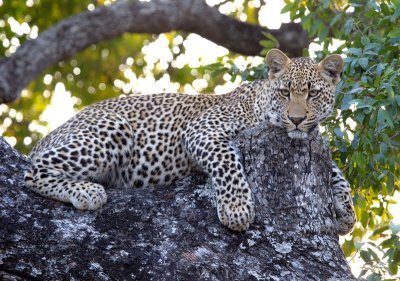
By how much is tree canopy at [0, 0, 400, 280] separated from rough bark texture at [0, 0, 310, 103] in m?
0.01

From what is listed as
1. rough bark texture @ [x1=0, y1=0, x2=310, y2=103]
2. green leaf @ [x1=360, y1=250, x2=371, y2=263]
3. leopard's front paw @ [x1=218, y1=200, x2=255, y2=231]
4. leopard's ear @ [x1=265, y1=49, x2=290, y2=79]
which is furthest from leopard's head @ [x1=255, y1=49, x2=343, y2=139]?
rough bark texture @ [x1=0, y1=0, x2=310, y2=103]

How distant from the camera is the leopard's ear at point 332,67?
8.21 meters

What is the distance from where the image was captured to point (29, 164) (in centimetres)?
770

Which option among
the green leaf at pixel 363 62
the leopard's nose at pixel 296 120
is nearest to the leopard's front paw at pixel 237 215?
the leopard's nose at pixel 296 120

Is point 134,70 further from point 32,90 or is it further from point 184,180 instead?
point 184,180

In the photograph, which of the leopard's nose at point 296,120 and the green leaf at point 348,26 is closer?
the leopard's nose at point 296,120

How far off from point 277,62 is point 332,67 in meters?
0.52

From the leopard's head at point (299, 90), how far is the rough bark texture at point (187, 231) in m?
0.40

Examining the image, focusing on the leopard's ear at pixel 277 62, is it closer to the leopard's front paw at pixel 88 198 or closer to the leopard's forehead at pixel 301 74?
the leopard's forehead at pixel 301 74

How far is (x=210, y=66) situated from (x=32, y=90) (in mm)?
5997

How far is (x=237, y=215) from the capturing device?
699cm

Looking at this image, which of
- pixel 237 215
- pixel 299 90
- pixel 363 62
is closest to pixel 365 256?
pixel 237 215

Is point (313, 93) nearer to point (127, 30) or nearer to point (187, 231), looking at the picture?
point (187, 231)

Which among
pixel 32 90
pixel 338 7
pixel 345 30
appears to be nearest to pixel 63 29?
pixel 32 90
